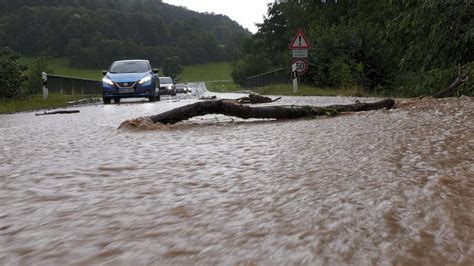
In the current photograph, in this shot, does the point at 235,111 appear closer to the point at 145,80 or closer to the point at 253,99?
the point at 253,99

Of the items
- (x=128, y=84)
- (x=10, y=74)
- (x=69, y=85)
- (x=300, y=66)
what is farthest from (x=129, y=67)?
(x=69, y=85)

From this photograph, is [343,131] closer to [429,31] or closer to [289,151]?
[289,151]

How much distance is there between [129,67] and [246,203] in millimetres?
13306

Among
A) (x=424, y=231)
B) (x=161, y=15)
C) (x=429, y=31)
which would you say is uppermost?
(x=161, y=15)

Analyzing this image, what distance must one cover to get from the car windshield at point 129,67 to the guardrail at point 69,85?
368 cm

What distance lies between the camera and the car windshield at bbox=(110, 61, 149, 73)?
45.6 ft

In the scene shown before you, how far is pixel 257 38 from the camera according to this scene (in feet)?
183

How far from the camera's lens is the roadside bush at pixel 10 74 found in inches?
465

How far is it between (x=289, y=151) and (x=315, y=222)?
1269 millimetres

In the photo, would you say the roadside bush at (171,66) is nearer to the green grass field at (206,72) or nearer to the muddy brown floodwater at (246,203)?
the green grass field at (206,72)

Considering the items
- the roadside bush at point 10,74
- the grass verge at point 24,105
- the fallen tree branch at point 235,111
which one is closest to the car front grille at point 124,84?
the grass verge at point 24,105

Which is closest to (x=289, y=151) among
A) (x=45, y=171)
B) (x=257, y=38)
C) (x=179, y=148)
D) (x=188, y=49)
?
(x=179, y=148)

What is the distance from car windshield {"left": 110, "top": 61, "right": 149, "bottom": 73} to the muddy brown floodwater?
11.5 meters

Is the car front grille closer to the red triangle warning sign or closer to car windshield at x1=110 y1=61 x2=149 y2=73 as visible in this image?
car windshield at x1=110 y1=61 x2=149 y2=73
